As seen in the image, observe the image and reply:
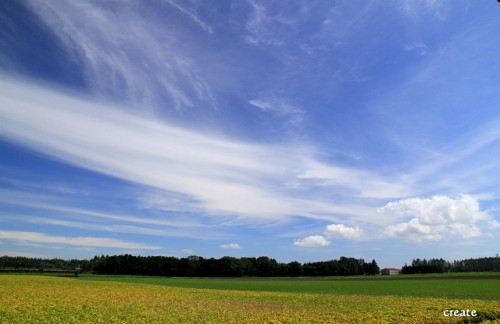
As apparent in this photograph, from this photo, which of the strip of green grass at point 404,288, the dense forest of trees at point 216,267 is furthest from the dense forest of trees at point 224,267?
the strip of green grass at point 404,288

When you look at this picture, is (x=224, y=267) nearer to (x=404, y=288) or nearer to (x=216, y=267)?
(x=216, y=267)

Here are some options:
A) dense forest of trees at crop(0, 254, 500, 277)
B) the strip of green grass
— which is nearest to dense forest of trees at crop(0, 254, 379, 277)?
dense forest of trees at crop(0, 254, 500, 277)

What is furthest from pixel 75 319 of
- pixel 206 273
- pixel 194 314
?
pixel 206 273

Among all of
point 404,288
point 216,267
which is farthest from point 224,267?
point 404,288

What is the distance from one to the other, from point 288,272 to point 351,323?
162m

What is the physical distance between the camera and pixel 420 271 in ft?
603

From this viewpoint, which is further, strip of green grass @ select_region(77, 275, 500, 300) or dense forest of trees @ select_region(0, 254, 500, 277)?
dense forest of trees @ select_region(0, 254, 500, 277)

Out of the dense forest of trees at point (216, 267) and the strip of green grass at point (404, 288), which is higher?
the dense forest of trees at point (216, 267)

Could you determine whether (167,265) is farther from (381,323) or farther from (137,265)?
(381,323)

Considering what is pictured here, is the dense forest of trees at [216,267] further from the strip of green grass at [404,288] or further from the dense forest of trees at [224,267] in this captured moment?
the strip of green grass at [404,288]

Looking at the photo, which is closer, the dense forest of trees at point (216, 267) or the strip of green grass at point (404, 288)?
the strip of green grass at point (404, 288)

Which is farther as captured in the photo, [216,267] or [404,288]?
[216,267]

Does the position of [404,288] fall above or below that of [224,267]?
below

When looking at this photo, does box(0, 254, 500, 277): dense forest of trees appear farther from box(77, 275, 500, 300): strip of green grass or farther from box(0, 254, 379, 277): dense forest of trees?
box(77, 275, 500, 300): strip of green grass
